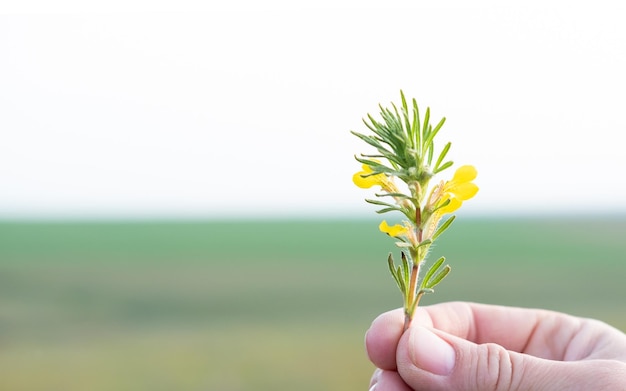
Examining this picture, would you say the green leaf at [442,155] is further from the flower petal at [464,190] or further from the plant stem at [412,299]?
the plant stem at [412,299]

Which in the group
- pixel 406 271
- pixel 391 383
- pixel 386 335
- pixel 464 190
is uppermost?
pixel 464 190

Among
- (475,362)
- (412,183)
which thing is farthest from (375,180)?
(475,362)

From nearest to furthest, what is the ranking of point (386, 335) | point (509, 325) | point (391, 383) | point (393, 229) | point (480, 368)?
point (393, 229) → point (480, 368) → point (386, 335) → point (391, 383) → point (509, 325)

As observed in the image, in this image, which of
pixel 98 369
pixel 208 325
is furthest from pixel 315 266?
pixel 98 369


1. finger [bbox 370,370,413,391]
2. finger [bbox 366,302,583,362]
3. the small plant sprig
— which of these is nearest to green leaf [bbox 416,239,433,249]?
the small plant sprig

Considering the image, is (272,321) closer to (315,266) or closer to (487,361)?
(315,266)

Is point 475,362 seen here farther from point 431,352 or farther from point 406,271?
point 406,271

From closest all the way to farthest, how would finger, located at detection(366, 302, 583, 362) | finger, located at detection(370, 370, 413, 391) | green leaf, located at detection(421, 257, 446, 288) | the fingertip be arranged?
green leaf, located at detection(421, 257, 446, 288) → the fingertip → finger, located at detection(370, 370, 413, 391) → finger, located at detection(366, 302, 583, 362)

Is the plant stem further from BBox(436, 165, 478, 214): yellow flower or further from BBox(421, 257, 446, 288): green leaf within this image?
BBox(436, 165, 478, 214): yellow flower
